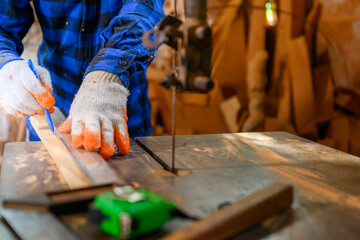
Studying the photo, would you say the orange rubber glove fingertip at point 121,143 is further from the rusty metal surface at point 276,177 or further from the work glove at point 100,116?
the rusty metal surface at point 276,177

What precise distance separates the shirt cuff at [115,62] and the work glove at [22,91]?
0.20 metres

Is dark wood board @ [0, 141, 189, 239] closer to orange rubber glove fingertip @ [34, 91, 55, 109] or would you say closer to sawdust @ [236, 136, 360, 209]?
orange rubber glove fingertip @ [34, 91, 55, 109]

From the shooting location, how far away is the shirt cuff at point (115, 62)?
4.29ft

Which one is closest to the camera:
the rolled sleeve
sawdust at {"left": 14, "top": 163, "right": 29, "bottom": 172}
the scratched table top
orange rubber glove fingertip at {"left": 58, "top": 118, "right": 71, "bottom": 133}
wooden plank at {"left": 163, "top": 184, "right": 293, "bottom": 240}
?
wooden plank at {"left": 163, "top": 184, "right": 293, "bottom": 240}

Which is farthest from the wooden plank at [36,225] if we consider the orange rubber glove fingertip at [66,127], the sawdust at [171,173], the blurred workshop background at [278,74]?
the blurred workshop background at [278,74]

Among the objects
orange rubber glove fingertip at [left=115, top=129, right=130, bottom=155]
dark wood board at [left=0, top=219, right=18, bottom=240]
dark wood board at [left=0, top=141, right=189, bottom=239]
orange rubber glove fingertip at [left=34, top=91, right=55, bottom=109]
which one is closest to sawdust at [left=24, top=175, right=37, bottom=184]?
dark wood board at [left=0, top=141, right=189, bottom=239]

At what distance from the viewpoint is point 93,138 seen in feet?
3.43

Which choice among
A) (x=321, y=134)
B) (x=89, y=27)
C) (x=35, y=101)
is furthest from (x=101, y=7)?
(x=321, y=134)

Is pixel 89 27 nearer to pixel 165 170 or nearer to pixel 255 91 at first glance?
pixel 165 170

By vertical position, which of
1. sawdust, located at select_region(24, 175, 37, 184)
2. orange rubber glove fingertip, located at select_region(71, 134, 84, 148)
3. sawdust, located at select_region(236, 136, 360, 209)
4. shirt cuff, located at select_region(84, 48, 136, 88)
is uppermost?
shirt cuff, located at select_region(84, 48, 136, 88)

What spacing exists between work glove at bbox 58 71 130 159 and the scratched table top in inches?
2.8

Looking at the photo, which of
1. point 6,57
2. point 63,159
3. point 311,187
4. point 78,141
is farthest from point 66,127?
point 311,187

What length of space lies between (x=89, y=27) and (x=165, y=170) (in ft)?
3.28

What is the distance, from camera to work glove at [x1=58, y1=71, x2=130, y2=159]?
107cm
